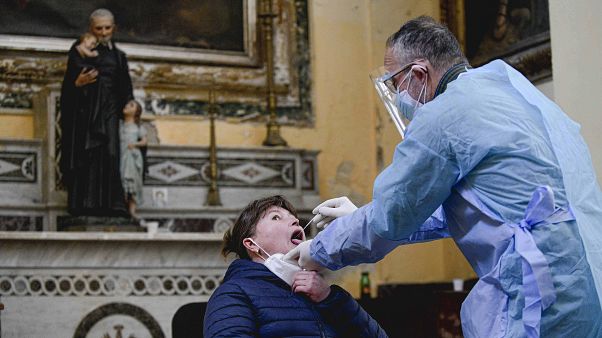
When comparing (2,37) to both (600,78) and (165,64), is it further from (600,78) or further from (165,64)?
(600,78)

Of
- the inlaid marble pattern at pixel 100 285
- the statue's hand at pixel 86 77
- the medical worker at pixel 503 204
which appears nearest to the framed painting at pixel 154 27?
the statue's hand at pixel 86 77

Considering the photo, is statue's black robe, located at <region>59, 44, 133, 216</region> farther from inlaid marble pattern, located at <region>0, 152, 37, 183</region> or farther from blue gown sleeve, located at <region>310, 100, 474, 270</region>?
blue gown sleeve, located at <region>310, 100, 474, 270</region>

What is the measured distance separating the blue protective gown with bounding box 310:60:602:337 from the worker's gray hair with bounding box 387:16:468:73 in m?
0.12

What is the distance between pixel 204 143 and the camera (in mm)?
7938

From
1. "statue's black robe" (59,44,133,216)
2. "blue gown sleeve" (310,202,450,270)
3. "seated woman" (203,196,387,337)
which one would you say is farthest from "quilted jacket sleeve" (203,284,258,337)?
"statue's black robe" (59,44,133,216)

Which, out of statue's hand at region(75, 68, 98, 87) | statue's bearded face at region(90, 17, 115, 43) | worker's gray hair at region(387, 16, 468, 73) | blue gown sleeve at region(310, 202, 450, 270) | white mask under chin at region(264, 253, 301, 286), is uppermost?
statue's bearded face at region(90, 17, 115, 43)

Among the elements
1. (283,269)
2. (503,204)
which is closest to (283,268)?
(283,269)

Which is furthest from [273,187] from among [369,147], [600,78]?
[600,78]

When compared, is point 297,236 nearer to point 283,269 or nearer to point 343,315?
point 283,269

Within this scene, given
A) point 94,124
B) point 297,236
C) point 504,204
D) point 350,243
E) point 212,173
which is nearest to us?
point 504,204

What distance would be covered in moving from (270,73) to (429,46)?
5.40 meters

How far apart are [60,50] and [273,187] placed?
179 centimetres

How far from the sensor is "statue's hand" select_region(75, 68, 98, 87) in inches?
267

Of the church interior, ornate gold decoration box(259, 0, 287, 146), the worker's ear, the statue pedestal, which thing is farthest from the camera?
ornate gold decoration box(259, 0, 287, 146)
